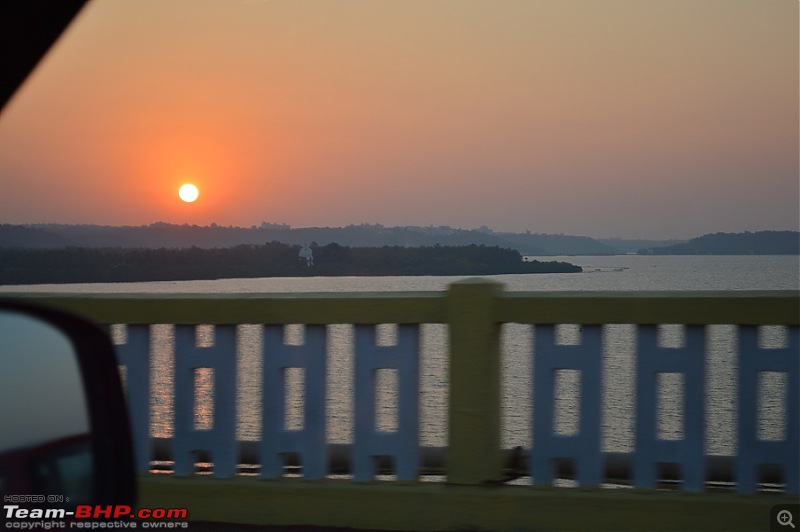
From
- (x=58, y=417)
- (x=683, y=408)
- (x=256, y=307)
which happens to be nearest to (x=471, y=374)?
(x=683, y=408)

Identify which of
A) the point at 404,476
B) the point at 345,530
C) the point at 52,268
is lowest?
the point at 345,530

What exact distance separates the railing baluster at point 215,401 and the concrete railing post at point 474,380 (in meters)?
1.26

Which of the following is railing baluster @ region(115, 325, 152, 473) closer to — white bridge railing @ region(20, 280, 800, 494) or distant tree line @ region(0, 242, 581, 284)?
white bridge railing @ region(20, 280, 800, 494)

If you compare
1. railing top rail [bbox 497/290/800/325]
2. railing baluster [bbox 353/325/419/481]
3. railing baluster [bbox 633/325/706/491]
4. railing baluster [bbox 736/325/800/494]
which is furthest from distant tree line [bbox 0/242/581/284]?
railing baluster [bbox 736/325/800/494]

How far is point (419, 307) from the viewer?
4406 mm

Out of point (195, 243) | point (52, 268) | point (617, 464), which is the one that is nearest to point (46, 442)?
point (617, 464)

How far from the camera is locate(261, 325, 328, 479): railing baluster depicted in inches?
176

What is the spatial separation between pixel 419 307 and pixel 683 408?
151cm

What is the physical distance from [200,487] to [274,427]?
0.54m

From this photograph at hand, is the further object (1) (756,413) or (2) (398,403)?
(2) (398,403)

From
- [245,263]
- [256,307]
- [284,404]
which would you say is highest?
[245,263]

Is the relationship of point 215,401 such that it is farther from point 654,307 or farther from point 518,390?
point 654,307

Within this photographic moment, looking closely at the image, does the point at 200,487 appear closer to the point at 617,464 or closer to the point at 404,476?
the point at 404,476

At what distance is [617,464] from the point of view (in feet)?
14.5
